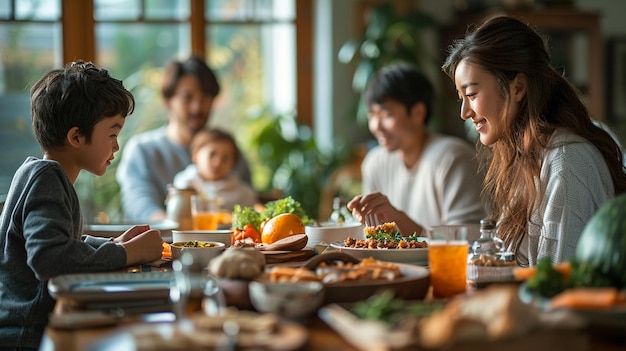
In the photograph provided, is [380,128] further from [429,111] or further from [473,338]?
[473,338]

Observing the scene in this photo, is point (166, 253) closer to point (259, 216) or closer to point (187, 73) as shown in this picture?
point (259, 216)

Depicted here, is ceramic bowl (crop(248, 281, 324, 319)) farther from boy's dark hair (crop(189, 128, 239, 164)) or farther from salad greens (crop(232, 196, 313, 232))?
boy's dark hair (crop(189, 128, 239, 164))

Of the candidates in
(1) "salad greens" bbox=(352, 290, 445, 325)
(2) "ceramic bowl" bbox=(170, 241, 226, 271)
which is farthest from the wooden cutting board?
(1) "salad greens" bbox=(352, 290, 445, 325)

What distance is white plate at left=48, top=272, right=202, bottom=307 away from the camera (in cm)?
170

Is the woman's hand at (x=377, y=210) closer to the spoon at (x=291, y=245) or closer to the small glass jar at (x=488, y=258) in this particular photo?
the spoon at (x=291, y=245)

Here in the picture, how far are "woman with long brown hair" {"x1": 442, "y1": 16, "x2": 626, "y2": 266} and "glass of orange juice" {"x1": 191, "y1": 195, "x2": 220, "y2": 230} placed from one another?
1.04m

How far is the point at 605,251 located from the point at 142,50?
4.80 metres

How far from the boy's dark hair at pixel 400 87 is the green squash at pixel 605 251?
2.28m

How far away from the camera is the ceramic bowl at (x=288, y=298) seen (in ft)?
4.67

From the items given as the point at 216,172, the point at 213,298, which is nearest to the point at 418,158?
the point at 216,172

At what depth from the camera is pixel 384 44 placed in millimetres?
5996

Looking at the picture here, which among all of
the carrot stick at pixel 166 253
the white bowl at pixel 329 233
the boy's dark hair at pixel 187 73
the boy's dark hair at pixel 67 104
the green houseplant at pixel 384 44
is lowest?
the carrot stick at pixel 166 253

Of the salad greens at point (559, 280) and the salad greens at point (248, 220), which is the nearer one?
the salad greens at point (559, 280)

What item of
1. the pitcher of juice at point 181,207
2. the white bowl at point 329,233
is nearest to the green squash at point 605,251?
the white bowl at point 329,233
